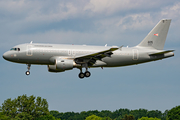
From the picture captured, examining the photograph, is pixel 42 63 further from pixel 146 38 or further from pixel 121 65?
pixel 146 38

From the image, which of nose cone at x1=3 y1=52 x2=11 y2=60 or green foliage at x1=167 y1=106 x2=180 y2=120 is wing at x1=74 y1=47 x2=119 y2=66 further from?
green foliage at x1=167 y1=106 x2=180 y2=120

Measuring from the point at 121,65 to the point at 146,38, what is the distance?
337 inches

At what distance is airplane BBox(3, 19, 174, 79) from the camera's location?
57.7m

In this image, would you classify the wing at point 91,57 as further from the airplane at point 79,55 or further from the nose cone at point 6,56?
the nose cone at point 6,56

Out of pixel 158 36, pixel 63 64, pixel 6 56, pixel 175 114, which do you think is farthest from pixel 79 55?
pixel 175 114

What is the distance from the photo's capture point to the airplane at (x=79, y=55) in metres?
57.7

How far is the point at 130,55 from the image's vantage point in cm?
6247

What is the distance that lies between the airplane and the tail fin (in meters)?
0.68

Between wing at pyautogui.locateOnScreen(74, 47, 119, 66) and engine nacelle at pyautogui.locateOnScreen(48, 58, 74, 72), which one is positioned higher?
wing at pyautogui.locateOnScreen(74, 47, 119, 66)

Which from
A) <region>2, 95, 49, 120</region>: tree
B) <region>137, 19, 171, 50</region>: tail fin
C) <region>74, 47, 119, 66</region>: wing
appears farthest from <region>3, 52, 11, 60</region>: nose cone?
<region>2, 95, 49, 120</region>: tree

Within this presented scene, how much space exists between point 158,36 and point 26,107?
91.9 m

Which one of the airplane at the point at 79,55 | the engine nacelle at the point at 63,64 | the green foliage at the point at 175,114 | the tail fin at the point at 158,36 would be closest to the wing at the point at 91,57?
the airplane at the point at 79,55

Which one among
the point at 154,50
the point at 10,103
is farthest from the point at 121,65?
the point at 10,103

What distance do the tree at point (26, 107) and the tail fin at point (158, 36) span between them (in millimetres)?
86279
